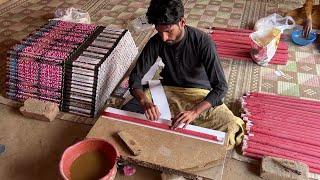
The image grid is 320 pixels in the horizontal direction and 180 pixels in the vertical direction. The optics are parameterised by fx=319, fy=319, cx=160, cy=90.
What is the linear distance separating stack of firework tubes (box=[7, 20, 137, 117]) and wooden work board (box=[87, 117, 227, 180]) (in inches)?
16.3

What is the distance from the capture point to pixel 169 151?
1398 millimetres

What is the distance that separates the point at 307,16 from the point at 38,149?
7.27 feet

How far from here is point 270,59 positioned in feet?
7.75

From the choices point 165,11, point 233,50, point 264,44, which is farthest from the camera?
point 233,50

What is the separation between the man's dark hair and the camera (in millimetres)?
1302

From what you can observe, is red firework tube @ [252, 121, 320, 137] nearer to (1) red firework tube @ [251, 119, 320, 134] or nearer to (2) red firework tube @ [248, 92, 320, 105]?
(1) red firework tube @ [251, 119, 320, 134]

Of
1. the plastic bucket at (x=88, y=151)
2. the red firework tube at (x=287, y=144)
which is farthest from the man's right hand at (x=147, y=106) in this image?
the red firework tube at (x=287, y=144)

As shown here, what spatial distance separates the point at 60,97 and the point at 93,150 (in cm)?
65

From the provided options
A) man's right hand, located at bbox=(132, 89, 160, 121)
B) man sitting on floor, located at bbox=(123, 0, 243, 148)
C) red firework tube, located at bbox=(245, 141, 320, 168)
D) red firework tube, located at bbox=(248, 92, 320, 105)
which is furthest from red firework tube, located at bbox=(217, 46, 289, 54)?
man's right hand, located at bbox=(132, 89, 160, 121)

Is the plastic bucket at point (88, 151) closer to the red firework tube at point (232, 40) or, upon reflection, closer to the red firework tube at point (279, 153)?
the red firework tube at point (279, 153)

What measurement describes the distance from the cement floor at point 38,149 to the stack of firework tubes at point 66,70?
14cm

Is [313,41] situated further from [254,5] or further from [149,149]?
[149,149]

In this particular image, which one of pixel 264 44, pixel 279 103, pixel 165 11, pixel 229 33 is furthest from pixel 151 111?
pixel 229 33

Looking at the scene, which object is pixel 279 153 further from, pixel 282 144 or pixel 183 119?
pixel 183 119
